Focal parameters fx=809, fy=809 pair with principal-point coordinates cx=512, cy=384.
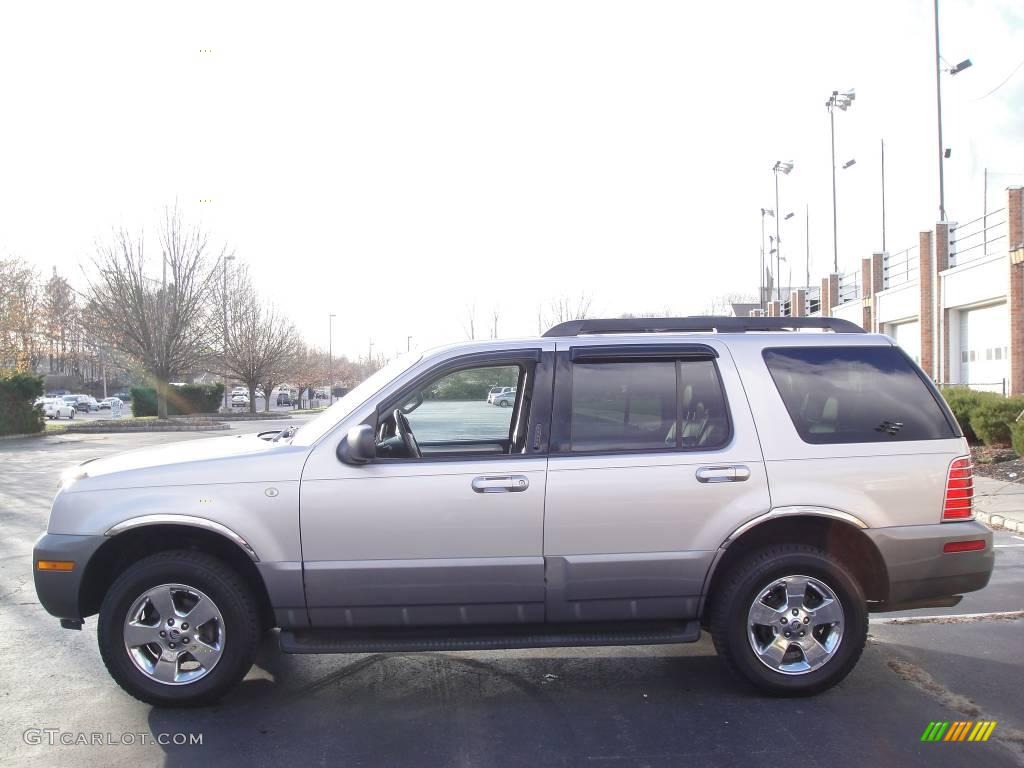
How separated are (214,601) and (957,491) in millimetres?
4180

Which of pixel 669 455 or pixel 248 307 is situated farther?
pixel 248 307

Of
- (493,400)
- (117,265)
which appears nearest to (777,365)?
(493,400)

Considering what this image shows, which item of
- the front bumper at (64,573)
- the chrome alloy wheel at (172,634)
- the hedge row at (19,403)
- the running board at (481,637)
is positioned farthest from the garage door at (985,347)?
the hedge row at (19,403)

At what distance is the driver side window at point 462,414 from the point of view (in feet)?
16.0

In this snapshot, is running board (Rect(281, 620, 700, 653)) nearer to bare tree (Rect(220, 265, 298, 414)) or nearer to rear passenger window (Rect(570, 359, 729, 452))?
rear passenger window (Rect(570, 359, 729, 452))

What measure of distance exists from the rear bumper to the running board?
1.16 meters

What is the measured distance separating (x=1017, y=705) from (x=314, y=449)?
13.4ft

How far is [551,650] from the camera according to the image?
17.7 ft

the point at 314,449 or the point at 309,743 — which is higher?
the point at 314,449

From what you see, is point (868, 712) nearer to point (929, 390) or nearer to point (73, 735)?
point (929, 390)

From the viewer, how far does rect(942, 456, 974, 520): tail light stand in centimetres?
461

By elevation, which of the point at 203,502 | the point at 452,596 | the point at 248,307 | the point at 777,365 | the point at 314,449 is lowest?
the point at 452,596

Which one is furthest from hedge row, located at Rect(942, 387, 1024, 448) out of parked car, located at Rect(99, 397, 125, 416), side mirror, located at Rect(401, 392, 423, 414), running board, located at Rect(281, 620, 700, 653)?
parked car, located at Rect(99, 397, 125, 416)

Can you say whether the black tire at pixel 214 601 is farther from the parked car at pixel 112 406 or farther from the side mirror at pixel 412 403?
the parked car at pixel 112 406
